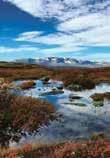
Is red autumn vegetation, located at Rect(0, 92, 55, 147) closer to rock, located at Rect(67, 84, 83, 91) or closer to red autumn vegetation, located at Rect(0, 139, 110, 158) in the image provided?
red autumn vegetation, located at Rect(0, 139, 110, 158)

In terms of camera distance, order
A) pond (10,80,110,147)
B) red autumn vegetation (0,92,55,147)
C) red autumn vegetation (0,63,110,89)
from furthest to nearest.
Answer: red autumn vegetation (0,63,110,89), pond (10,80,110,147), red autumn vegetation (0,92,55,147)

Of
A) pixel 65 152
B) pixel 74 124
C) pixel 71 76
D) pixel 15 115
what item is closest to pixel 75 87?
pixel 71 76

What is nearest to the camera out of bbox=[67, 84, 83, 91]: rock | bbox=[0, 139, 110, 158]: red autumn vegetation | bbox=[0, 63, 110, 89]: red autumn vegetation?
bbox=[0, 139, 110, 158]: red autumn vegetation

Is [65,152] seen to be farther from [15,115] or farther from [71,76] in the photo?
[71,76]

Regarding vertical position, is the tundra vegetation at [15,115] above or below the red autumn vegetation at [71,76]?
above

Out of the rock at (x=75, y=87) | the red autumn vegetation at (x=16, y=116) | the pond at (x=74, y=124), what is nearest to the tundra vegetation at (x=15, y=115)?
the red autumn vegetation at (x=16, y=116)

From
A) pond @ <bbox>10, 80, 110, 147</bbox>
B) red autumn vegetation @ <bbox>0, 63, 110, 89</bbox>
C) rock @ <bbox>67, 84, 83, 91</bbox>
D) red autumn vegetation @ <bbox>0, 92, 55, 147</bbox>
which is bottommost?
pond @ <bbox>10, 80, 110, 147</bbox>

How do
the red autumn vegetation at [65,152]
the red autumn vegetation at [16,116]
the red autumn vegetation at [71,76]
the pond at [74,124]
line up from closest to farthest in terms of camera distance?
the red autumn vegetation at [65,152] → the red autumn vegetation at [16,116] → the pond at [74,124] → the red autumn vegetation at [71,76]

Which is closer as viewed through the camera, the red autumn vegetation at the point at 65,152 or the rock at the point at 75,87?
the red autumn vegetation at the point at 65,152

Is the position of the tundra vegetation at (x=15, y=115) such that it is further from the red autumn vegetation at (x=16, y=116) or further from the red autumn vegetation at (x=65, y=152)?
the red autumn vegetation at (x=65, y=152)

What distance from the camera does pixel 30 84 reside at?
68.1m

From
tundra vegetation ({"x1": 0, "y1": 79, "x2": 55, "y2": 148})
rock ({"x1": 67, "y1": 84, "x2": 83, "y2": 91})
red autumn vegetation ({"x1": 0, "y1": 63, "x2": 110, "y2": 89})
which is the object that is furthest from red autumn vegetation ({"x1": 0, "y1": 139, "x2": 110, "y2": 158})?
red autumn vegetation ({"x1": 0, "y1": 63, "x2": 110, "y2": 89})

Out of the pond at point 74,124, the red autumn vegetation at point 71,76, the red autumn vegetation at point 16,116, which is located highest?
the red autumn vegetation at point 16,116

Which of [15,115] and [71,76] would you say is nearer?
[15,115]
